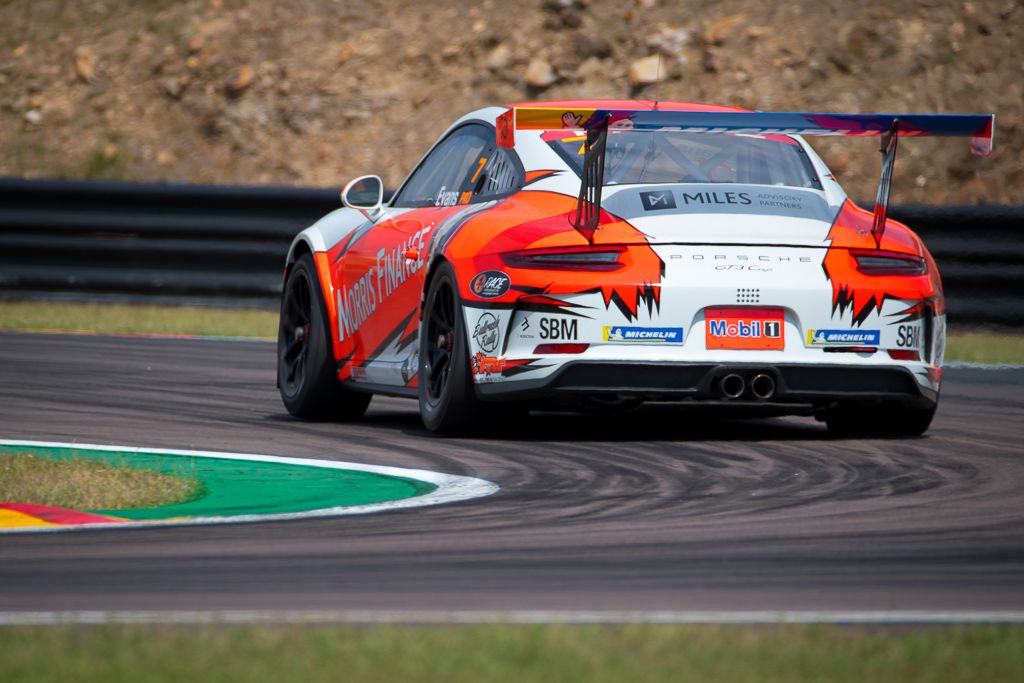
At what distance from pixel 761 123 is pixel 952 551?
2.82 metres

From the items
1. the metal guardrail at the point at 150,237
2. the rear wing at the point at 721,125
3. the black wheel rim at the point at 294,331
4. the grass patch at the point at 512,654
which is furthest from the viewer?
the metal guardrail at the point at 150,237

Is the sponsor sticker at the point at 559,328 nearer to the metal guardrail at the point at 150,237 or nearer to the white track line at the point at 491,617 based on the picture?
the white track line at the point at 491,617

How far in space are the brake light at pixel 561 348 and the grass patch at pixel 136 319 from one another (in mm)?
7497

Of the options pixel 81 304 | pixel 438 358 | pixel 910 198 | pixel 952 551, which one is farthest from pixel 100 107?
pixel 952 551

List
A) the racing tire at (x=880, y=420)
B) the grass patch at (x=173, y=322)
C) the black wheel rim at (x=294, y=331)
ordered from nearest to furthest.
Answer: the racing tire at (x=880, y=420), the black wheel rim at (x=294, y=331), the grass patch at (x=173, y=322)

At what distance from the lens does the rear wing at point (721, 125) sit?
25.2 ft

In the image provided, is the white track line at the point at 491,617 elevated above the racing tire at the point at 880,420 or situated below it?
above

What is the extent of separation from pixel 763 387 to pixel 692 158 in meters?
1.21

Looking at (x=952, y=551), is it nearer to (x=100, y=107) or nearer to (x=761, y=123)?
(x=761, y=123)

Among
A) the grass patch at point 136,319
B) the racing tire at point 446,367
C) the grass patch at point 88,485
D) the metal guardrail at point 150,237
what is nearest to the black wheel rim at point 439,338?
the racing tire at point 446,367

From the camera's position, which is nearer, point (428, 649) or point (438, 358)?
point (428, 649)

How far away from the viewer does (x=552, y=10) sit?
2189 cm

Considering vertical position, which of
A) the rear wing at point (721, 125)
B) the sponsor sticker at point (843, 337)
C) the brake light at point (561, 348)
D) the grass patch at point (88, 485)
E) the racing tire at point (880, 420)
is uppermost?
the rear wing at point (721, 125)

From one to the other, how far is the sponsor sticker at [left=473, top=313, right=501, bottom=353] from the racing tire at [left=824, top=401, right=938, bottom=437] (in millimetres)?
1527
